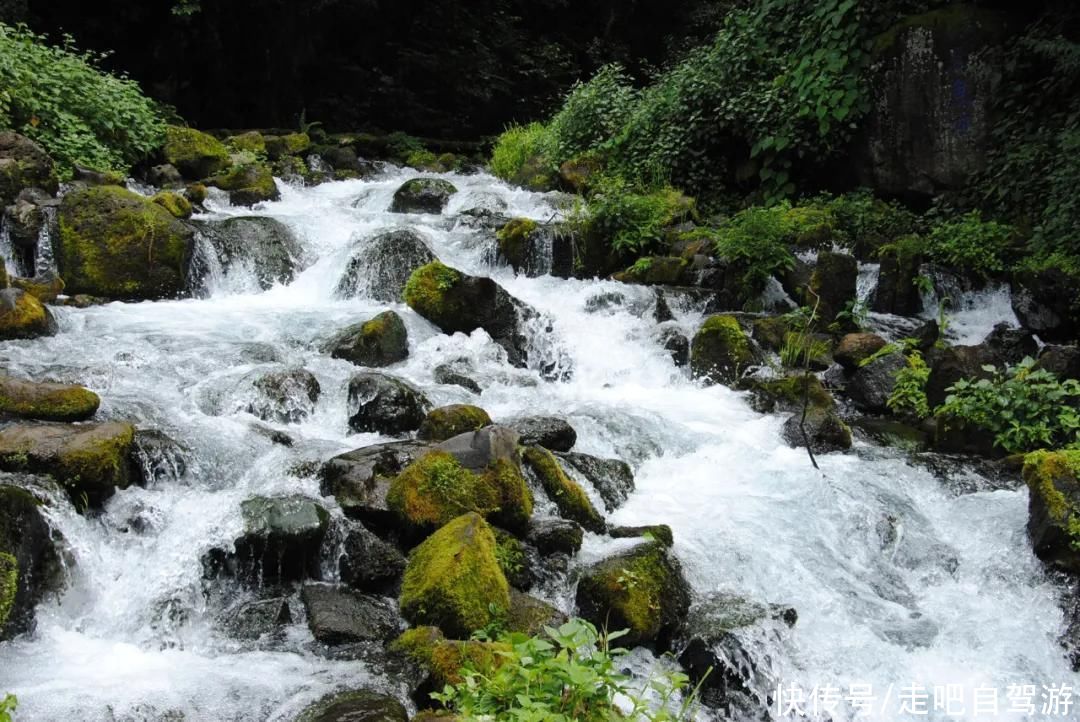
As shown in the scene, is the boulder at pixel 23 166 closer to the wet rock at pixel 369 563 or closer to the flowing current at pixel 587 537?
the flowing current at pixel 587 537

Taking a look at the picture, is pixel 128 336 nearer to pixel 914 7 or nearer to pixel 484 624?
pixel 484 624

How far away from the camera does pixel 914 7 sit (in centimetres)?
1335

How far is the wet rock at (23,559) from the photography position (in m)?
4.59

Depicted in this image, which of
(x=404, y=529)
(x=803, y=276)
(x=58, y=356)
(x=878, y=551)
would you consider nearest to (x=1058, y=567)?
(x=878, y=551)

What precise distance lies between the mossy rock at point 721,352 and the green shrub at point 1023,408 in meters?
2.21

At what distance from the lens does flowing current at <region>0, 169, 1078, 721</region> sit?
4.66m

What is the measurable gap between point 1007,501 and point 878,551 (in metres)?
1.19

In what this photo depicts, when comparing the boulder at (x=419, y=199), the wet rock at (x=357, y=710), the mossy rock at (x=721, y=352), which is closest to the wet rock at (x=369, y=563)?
the wet rock at (x=357, y=710)

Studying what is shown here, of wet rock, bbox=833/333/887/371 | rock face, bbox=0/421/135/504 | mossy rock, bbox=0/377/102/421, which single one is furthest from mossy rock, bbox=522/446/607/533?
wet rock, bbox=833/333/887/371

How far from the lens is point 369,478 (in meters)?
6.00

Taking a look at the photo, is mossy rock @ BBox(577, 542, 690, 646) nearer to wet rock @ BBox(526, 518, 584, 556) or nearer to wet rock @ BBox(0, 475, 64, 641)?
wet rock @ BBox(526, 518, 584, 556)

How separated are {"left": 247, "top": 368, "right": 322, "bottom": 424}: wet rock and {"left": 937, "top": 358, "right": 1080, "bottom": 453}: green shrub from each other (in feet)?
18.4

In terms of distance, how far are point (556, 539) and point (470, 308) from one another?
4.62m

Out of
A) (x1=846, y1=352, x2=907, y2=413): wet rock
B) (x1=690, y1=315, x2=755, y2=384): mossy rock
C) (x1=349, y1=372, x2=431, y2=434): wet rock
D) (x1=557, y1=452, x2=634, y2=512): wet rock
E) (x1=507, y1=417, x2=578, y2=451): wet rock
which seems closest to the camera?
(x1=557, y1=452, x2=634, y2=512): wet rock
